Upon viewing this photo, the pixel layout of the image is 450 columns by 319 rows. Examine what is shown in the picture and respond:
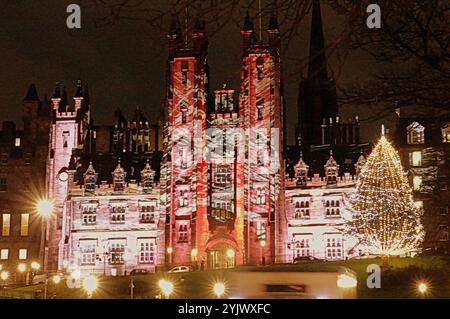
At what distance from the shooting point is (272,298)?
32.4 feet

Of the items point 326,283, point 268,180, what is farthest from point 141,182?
point 326,283

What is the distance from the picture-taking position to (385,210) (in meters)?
45.3

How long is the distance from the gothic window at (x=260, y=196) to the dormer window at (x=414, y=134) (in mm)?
14440

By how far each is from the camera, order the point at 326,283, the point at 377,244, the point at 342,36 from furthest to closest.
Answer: the point at 377,244
the point at 326,283
the point at 342,36

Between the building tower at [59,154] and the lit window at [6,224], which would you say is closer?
the building tower at [59,154]

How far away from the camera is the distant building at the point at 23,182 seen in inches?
2815

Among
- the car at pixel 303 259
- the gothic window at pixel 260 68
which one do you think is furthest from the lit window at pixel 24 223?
the car at pixel 303 259

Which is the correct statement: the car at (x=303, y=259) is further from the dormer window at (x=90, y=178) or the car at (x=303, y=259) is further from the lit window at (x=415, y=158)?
the dormer window at (x=90, y=178)

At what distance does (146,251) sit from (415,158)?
1026 inches

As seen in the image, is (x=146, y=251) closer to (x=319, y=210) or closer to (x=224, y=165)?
(x=224, y=165)

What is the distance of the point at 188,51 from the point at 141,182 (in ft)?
42.8

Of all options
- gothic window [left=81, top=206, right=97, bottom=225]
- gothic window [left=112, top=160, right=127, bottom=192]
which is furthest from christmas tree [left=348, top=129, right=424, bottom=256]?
gothic window [left=81, top=206, right=97, bottom=225]

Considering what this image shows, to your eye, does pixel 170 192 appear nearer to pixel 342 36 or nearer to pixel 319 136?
pixel 319 136
